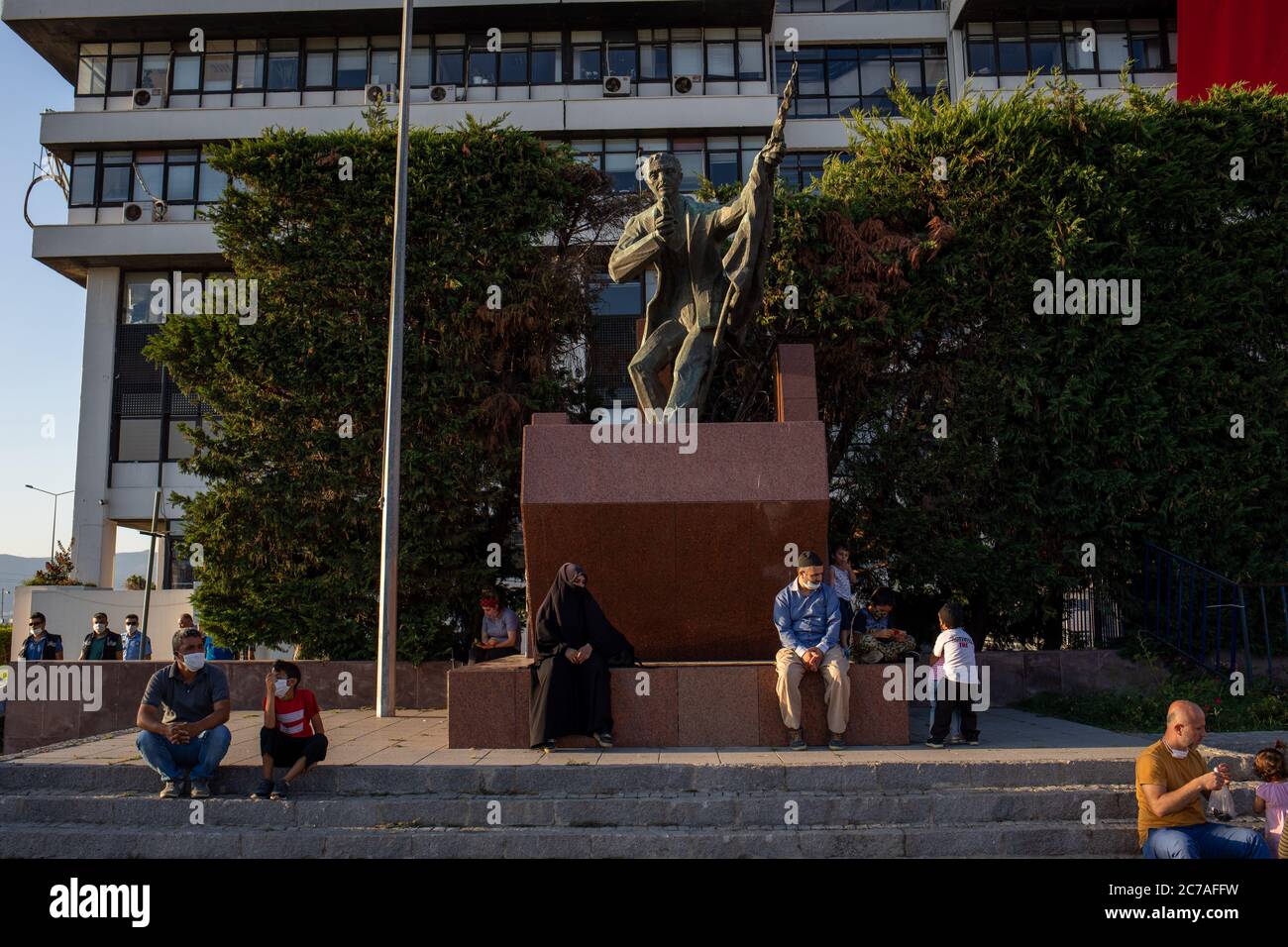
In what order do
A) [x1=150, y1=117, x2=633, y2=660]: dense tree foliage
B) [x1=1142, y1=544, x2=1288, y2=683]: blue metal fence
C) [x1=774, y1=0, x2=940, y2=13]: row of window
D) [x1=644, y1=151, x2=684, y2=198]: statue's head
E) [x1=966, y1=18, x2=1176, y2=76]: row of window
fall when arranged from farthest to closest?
1. [x1=774, y1=0, x2=940, y2=13]: row of window
2. [x1=966, y1=18, x2=1176, y2=76]: row of window
3. [x1=150, y1=117, x2=633, y2=660]: dense tree foliage
4. [x1=1142, y1=544, x2=1288, y2=683]: blue metal fence
5. [x1=644, y1=151, x2=684, y2=198]: statue's head

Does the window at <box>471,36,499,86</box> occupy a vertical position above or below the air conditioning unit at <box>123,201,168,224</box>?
above

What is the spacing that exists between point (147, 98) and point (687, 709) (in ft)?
86.1

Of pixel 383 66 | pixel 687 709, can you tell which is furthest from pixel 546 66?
pixel 687 709

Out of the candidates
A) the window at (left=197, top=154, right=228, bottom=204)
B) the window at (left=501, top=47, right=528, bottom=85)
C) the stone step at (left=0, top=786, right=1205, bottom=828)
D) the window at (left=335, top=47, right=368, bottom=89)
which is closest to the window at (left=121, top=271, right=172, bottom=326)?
the window at (left=197, top=154, right=228, bottom=204)

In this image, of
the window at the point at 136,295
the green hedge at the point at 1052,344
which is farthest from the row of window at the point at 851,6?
the window at the point at 136,295

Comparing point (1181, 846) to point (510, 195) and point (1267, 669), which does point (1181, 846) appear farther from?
point (510, 195)

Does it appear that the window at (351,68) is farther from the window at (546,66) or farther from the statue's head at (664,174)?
the statue's head at (664,174)

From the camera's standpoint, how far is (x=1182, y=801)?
5461 mm

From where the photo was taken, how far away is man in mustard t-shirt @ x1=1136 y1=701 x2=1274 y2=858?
5.41 m

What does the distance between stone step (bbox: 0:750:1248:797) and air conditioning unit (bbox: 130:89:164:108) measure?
2566 centimetres

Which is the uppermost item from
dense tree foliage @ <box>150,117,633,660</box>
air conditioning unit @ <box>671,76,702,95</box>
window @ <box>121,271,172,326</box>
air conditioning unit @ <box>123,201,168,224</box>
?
air conditioning unit @ <box>671,76,702,95</box>

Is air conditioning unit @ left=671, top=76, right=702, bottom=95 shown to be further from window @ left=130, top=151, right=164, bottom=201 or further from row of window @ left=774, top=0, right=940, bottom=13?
window @ left=130, top=151, right=164, bottom=201

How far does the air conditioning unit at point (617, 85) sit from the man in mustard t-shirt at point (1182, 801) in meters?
24.0

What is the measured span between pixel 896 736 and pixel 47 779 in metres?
6.42
